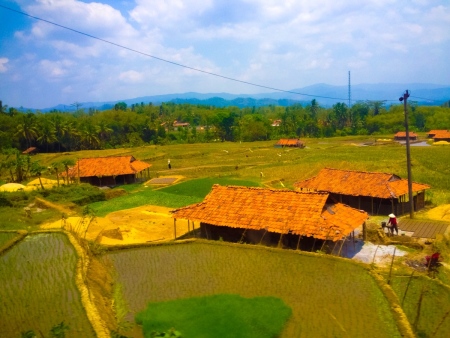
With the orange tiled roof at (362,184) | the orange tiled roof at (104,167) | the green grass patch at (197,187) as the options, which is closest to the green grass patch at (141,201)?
the green grass patch at (197,187)

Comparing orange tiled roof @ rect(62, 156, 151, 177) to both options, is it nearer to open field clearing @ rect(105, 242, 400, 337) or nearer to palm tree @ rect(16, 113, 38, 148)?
open field clearing @ rect(105, 242, 400, 337)

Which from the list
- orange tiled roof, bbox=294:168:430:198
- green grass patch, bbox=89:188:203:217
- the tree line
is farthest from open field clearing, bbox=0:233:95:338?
the tree line

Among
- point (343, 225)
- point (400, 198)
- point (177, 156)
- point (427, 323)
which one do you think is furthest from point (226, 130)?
point (427, 323)

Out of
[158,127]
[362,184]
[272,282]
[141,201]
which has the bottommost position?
[141,201]

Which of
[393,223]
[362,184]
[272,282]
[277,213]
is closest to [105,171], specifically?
[362,184]

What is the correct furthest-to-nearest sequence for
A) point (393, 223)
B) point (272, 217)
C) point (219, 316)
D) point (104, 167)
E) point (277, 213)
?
point (104, 167) < point (393, 223) < point (277, 213) < point (272, 217) < point (219, 316)

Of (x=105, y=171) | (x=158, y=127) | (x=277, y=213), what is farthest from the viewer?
(x=158, y=127)

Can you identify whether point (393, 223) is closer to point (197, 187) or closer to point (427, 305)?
point (427, 305)

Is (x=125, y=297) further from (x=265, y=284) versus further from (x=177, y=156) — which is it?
(x=177, y=156)
